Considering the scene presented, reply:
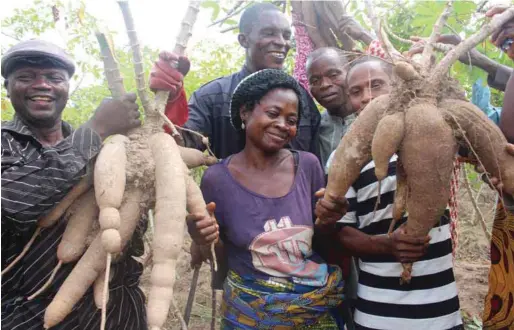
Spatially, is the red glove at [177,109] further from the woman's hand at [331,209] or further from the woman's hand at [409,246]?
the woman's hand at [409,246]

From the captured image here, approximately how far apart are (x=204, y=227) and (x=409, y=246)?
1.99 ft

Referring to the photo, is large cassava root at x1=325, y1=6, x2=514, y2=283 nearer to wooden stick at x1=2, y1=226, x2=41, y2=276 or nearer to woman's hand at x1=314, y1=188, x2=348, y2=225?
woman's hand at x1=314, y1=188, x2=348, y2=225

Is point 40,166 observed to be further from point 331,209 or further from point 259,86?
point 331,209

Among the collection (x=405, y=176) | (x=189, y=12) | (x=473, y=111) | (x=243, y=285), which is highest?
(x=189, y=12)

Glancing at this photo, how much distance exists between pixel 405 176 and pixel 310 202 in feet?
1.07

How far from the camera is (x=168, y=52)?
138cm

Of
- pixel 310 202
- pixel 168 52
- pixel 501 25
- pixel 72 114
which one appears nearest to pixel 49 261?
pixel 168 52

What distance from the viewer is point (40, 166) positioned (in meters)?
1.26

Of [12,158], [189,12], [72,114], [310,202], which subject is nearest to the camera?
[12,158]

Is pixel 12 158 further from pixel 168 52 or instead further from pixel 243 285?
pixel 243 285

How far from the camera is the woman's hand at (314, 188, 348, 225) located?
1319 millimetres

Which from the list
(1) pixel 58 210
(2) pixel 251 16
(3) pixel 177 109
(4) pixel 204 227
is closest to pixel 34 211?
(1) pixel 58 210

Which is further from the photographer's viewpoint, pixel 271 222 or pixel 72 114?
Result: pixel 72 114

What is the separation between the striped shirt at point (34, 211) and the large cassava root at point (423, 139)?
79 cm
